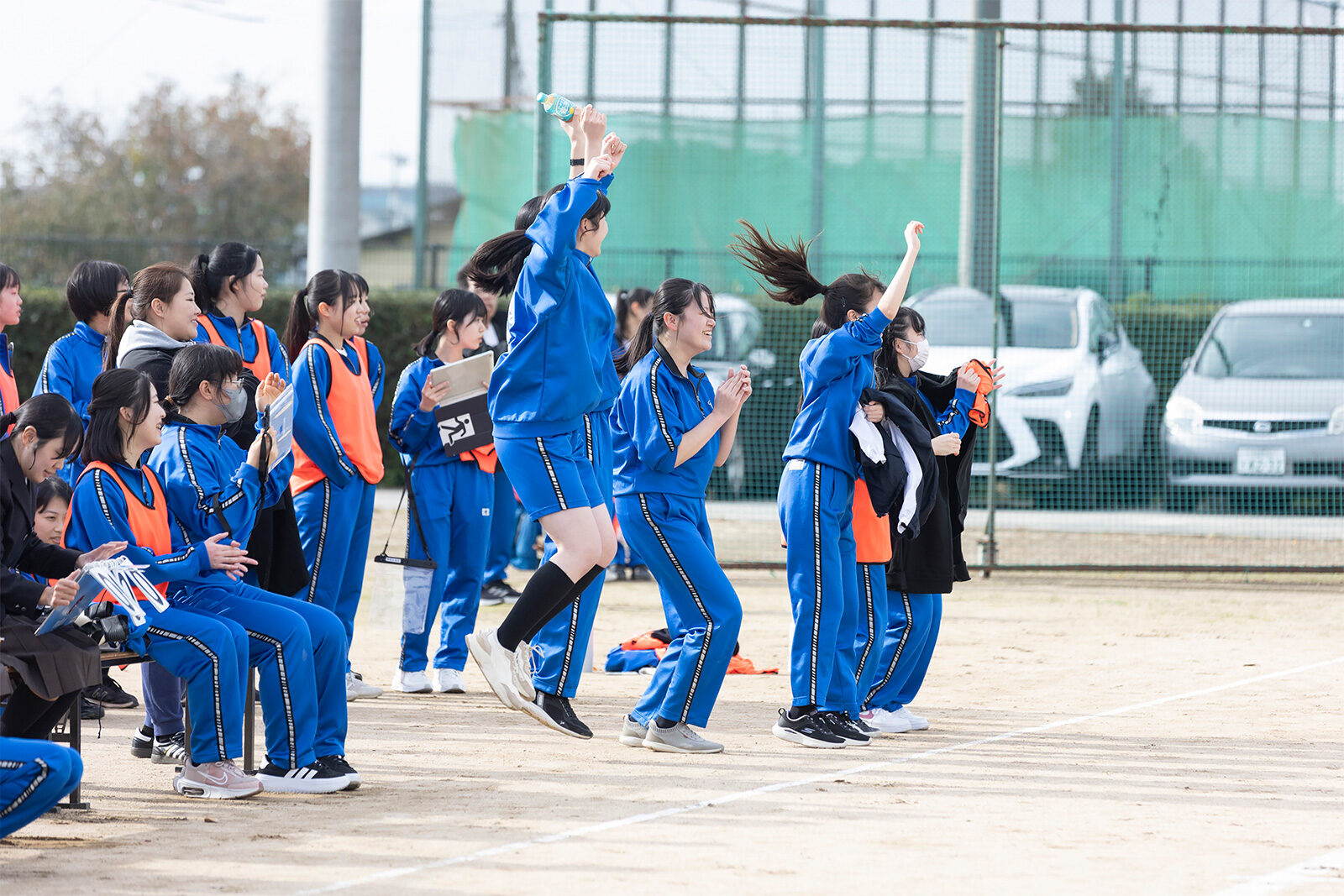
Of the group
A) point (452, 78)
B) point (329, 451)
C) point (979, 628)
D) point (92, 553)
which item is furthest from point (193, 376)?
point (452, 78)

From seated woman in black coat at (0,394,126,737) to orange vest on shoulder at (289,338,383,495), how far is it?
5.56 ft

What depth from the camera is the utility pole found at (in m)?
13.4

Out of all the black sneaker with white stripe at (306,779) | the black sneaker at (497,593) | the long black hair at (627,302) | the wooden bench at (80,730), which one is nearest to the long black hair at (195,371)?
the wooden bench at (80,730)

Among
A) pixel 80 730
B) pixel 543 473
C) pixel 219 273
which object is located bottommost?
pixel 80 730

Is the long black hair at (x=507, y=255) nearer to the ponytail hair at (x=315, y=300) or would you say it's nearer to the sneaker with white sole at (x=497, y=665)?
the ponytail hair at (x=315, y=300)

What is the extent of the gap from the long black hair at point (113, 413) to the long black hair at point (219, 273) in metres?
1.61

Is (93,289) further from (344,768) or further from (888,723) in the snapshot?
(888,723)

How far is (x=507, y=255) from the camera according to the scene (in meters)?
5.66

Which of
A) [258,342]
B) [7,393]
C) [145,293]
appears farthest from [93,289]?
[145,293]

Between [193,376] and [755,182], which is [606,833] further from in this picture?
[755,182]

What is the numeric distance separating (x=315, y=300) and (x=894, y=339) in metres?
2.42

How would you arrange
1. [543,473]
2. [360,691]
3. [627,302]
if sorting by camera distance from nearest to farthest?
[543,473] → [360,691] → [627,302]

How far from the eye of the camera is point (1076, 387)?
11.9m

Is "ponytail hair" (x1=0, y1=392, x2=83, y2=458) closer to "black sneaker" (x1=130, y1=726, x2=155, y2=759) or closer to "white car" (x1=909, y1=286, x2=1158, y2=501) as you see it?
"black sneaker" (x1=130, y1=726, x2=155, y2=759)
